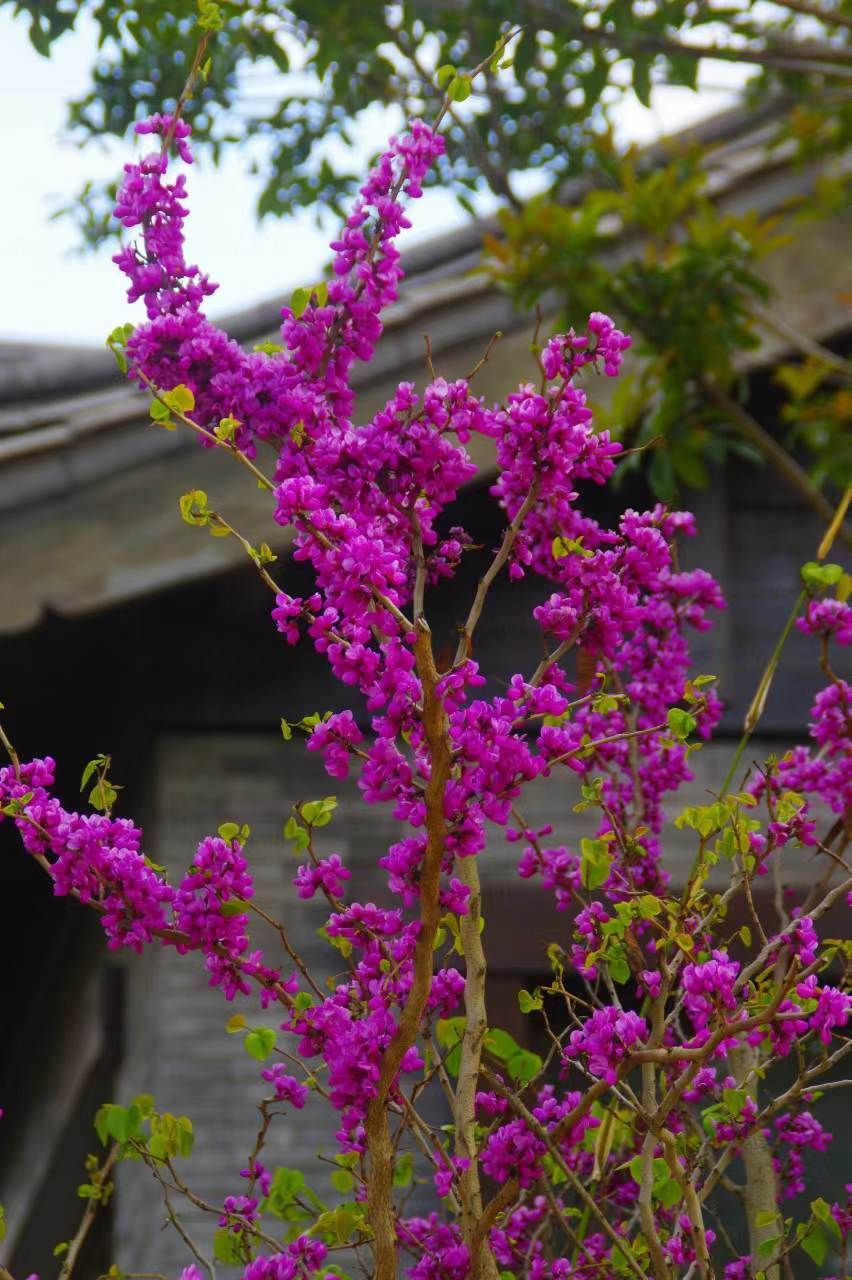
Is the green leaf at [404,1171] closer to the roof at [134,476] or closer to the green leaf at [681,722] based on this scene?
the green leaf at [681,722]

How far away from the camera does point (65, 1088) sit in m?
5.02

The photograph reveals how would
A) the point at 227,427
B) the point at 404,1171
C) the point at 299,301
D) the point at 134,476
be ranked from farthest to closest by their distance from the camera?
the point at 134,476 → the point at 404,1171 → the point at 299,301 → the point at 227,427

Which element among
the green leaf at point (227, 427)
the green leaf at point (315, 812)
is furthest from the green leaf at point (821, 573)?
the green leaf at point (227, 427)

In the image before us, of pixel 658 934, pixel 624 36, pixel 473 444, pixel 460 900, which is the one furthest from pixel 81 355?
pixel 460 900

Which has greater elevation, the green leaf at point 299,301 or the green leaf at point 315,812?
the green leaf at point 299,301

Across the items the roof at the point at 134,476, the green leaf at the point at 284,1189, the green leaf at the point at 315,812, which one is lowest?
the green leaf at the point at 284,1189

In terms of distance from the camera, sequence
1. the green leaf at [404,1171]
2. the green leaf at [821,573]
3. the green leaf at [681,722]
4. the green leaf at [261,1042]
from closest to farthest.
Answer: the green leaf at [681,722], the green leaf at [261,1042], the green leaf at [821,573], the green leaf at [404,1171]

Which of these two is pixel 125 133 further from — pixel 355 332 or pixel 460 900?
pixel 460 900

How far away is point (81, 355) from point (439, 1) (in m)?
1.40

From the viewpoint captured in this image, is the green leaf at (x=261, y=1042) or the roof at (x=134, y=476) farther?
the roof at (x=134, y=476)

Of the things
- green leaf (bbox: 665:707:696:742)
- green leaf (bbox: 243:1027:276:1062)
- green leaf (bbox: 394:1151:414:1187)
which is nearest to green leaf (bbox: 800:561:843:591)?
green leaf (bbox: 665:707:696:742)

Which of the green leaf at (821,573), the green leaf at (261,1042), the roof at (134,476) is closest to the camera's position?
the green leaf at (261,1042)

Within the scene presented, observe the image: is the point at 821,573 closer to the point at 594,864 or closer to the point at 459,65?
the point at 594,864

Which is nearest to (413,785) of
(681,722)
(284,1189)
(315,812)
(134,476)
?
(315,812)
